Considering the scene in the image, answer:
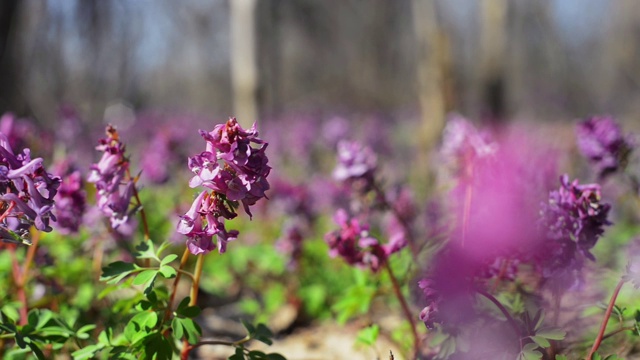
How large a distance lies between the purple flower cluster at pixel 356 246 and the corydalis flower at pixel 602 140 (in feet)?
3.49

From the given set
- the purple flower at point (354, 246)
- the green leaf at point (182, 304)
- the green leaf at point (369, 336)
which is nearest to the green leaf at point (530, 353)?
the green leaf at point (369, 336)

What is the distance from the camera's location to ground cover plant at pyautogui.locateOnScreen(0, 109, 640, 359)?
4.93 ft

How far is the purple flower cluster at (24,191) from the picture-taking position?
1389mm

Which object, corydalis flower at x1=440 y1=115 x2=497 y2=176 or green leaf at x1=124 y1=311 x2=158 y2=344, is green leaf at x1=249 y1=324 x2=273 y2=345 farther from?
corydalis flower at x1=440 y1=115 x2=497 y2=176

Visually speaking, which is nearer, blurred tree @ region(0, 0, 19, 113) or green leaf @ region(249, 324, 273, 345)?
green leaf @ region(249, 324, 273, 345)

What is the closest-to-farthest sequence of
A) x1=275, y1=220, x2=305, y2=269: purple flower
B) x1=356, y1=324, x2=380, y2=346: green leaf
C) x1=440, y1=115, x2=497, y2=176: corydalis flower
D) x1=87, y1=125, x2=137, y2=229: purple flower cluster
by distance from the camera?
x1=87, y1=125, x2=137, y2=229: purple flower cluster → x1=356, y1=324, x2=380, y2=346: green leaf → x1=440, y1=115, x2=497, y2=176: corydalis flower → x1=275, y1=220, x2=305, y2=269: purple flower

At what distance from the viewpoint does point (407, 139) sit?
43.4ft

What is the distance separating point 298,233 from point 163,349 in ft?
7.89

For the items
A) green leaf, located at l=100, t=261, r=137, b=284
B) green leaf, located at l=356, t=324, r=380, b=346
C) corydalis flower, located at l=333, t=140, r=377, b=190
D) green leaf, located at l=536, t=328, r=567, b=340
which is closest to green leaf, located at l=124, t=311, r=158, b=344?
green leaf, located at l=100, t=261, r=137, b=284

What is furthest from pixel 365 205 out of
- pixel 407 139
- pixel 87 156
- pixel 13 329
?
pixel 407 139

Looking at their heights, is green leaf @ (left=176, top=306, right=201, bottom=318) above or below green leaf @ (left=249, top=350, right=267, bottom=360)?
above

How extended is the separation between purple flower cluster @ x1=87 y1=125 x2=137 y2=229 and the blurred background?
4825 millimetres

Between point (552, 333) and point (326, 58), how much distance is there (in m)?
26.7

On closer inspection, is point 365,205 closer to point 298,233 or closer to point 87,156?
point 298,233
